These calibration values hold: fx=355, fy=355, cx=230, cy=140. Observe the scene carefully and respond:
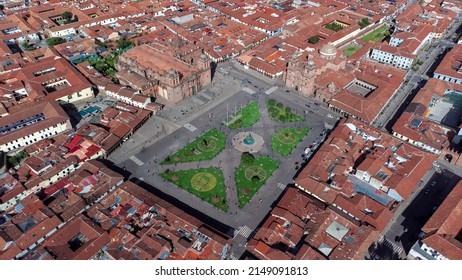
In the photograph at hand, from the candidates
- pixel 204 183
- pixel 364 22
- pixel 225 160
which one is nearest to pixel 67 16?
pixel 225 160

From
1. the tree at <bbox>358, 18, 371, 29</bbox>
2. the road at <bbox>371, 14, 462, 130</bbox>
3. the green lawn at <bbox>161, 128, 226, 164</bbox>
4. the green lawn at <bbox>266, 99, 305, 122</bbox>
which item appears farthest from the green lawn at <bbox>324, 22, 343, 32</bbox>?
the green lawn at <bbox>161, 128, 226, 164</bbox>

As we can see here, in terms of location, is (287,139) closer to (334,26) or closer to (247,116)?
(247,116)

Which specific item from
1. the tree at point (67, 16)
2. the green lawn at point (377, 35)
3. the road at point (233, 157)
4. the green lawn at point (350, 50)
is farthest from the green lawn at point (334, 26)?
the tree at point (67, 16)

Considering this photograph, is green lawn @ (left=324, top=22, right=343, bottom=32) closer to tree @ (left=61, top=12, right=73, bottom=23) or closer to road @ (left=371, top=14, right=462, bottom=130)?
road @ (left=371, top=14, right=462, bottom=130)

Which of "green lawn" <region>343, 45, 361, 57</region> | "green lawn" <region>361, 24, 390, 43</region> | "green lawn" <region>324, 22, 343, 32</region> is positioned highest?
"green lawn" <region>324, 22, 343, 32</region>

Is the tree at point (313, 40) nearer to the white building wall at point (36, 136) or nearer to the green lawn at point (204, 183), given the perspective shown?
the green lawn at point (204, 183)

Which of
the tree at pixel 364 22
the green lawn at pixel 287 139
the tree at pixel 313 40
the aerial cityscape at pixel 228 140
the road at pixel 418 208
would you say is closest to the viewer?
the aerial cityscape at pixel 228 140

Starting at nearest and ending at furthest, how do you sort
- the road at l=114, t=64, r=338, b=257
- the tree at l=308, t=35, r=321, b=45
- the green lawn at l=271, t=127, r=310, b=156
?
the road at l=114, t=64, r=338, b=257
the green lawn at l=271, t=127, r=310, b=156
the tree at l=308, t=35, r=321, b=45
